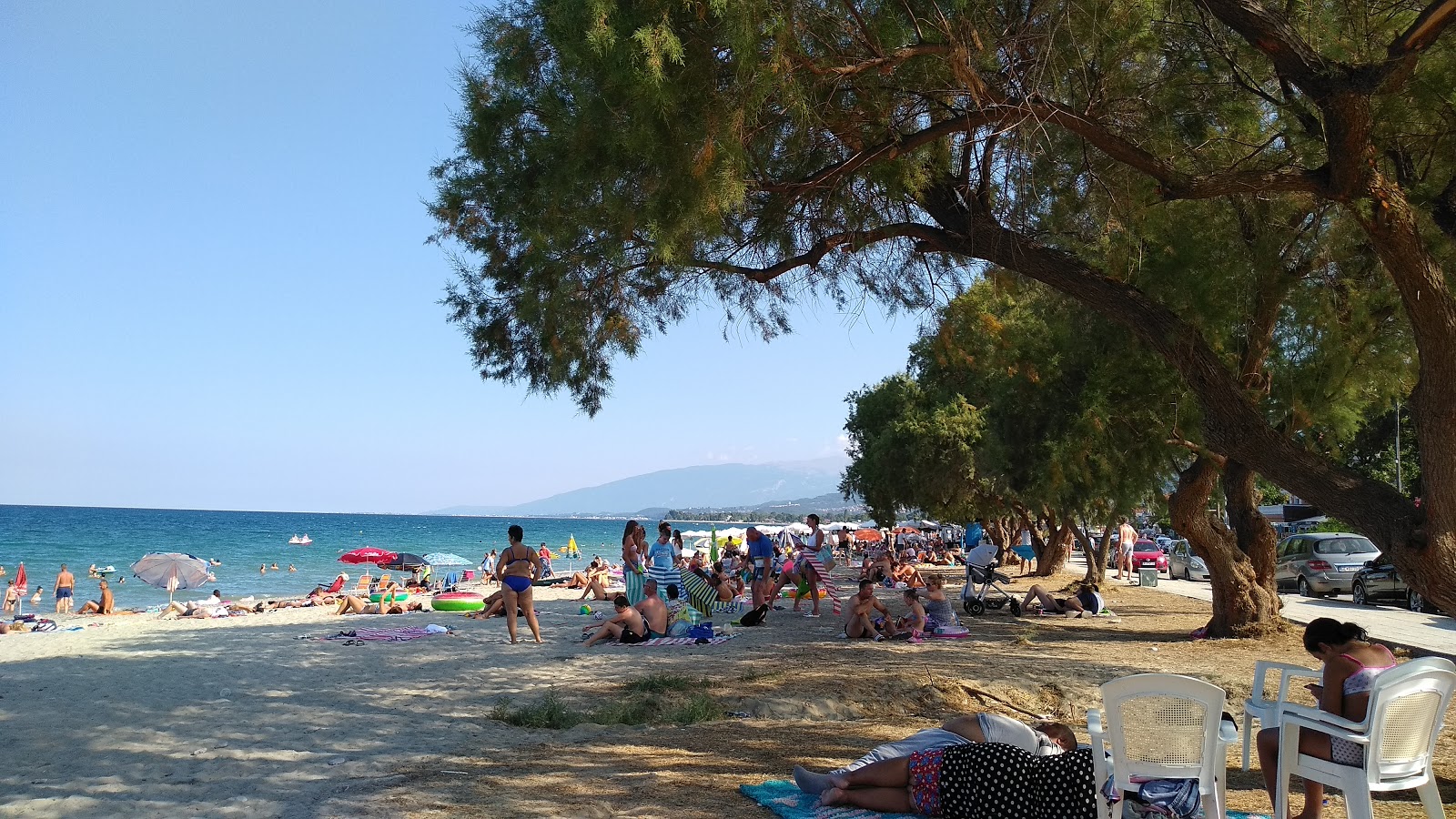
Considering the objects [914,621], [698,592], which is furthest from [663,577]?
[914,621]

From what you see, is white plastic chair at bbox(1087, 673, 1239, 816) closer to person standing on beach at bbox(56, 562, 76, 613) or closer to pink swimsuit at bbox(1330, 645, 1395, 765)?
pink swimsuit at bbox(1330, 645, 1395, 765)

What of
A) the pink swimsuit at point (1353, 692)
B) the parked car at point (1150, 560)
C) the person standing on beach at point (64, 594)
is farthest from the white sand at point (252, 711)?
the parked car at point (1150, 560)

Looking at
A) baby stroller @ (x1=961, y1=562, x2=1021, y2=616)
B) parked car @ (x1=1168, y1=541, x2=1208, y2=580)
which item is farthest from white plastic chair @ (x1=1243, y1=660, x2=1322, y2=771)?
parked car @ (x1=1168, y1=541, x2=1208, y2=580)

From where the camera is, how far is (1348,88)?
5574mm

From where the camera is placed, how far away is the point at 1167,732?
398cm

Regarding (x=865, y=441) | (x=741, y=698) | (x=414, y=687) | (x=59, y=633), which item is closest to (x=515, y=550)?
(x=414, y=687)

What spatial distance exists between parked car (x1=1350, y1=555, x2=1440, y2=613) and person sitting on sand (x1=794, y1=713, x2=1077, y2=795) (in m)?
16.0

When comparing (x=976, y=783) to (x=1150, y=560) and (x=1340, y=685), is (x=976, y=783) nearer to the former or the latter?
(x=1340, y=685)

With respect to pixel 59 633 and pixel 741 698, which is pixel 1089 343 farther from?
pixel 59 633

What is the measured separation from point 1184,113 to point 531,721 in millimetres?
6468

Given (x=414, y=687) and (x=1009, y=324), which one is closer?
(x=414, y=687)

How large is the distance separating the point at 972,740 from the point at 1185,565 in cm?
2852

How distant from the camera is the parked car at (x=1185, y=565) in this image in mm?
29953

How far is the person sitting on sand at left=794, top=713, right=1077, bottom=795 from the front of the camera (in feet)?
16.6
